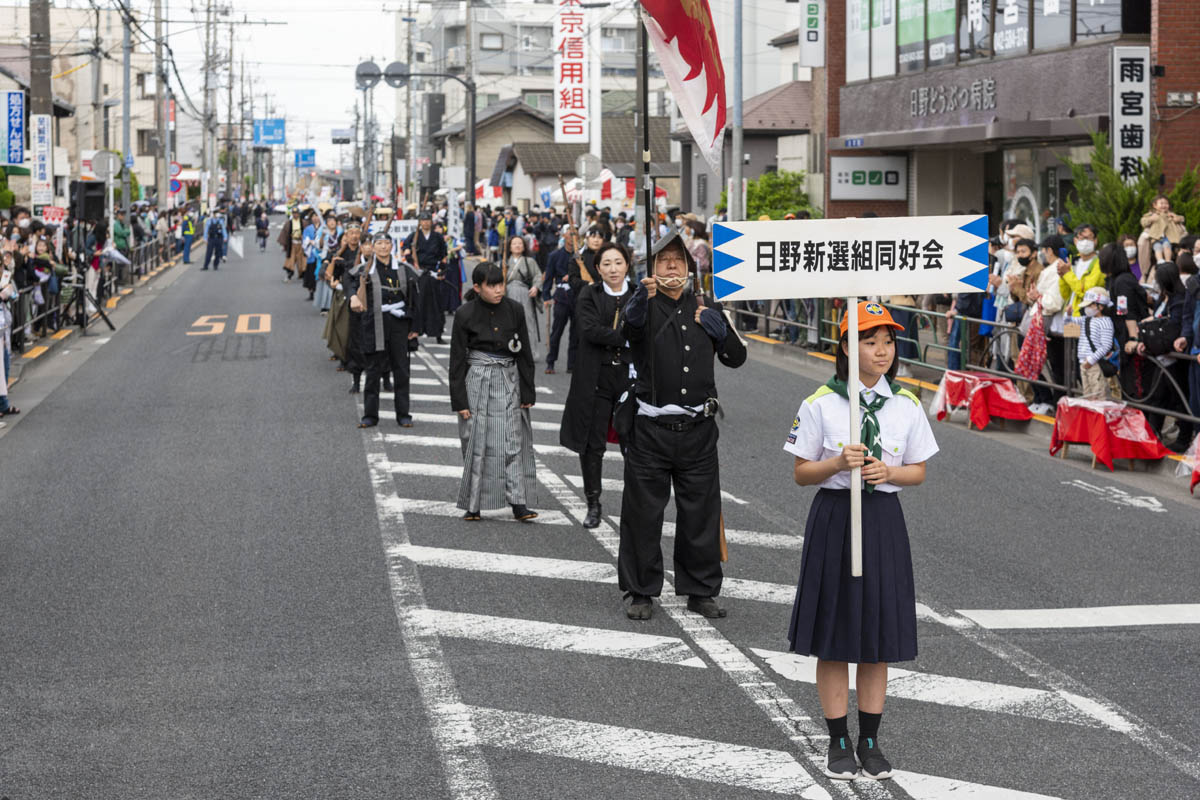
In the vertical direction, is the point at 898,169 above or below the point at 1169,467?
above

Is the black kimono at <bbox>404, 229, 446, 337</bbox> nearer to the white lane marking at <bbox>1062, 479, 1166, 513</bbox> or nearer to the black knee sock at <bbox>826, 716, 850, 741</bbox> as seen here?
the white lane marking at <bbox>1062, 479, 1166, 513</bbox>

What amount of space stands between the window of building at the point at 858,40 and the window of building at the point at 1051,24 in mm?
7027

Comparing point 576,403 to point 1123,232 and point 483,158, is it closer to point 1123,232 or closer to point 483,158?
point 1123,232

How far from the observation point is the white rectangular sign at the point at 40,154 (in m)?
28.4

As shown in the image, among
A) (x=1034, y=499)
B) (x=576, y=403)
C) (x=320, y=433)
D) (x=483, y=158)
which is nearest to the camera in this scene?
(x=576, y=403)

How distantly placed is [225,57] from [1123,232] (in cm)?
7343

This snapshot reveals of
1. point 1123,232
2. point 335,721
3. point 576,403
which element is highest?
point 1123,232

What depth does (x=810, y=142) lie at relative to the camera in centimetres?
3422

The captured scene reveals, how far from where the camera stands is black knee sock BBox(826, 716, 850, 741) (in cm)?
562

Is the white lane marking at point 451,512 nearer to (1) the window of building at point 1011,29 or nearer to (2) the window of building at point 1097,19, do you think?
(2) the window of building at point 1097,19

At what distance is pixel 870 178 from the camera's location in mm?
31109

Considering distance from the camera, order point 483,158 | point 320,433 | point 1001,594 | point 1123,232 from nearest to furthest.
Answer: point 1001,594
point 320,433
point 1123,232
point 483,158

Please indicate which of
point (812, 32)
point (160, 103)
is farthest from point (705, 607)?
point (160, 103)

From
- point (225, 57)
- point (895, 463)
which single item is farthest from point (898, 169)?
point (225, 57)
